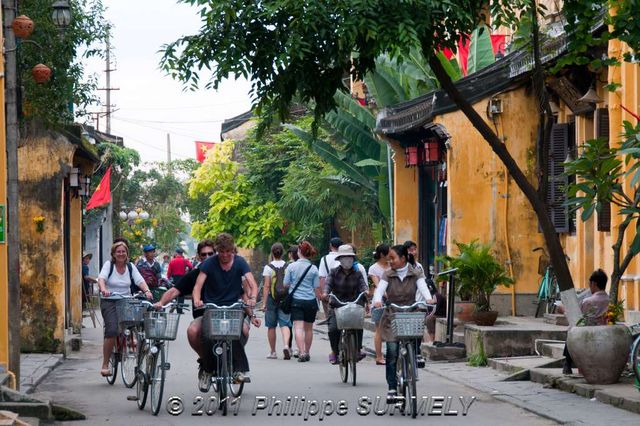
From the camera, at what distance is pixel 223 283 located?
14039 mm

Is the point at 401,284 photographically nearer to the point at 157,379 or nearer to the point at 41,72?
the point at 157,379

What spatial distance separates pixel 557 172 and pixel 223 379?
Result: 41.5 feet

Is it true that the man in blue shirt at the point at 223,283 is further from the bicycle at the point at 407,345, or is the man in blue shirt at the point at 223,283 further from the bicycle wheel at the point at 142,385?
the bicycle at the point at 407,345

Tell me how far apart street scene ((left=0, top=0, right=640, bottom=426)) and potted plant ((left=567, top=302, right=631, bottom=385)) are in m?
0.02

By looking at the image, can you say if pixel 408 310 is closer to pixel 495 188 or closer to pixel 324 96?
pixel 324 96

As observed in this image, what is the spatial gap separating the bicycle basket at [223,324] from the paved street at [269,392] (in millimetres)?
814

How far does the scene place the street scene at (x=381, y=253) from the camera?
1389cm

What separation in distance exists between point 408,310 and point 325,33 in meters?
3.23

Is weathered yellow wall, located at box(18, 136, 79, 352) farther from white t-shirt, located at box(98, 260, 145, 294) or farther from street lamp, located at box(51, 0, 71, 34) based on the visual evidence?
white t-shirt, located at box(98, 260, 145, 294)

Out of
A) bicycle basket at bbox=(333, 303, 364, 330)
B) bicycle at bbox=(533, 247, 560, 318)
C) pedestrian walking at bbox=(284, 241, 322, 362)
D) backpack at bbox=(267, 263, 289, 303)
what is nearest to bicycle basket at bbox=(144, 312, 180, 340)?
bicycle basket at bbox=(333, 303, 364, 330)

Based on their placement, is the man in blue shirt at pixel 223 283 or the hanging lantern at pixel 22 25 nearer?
the man in blue shirt at pixel 223 283

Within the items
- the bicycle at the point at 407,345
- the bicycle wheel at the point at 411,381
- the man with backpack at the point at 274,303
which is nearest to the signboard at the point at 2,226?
the bicycle at the point at 407,345

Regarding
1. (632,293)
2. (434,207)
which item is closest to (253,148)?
(434,207)

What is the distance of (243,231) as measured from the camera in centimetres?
5312
